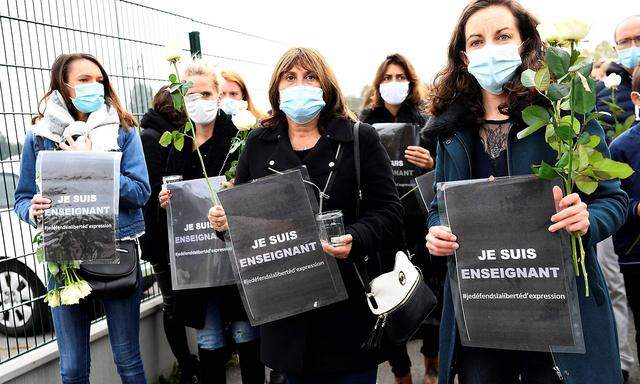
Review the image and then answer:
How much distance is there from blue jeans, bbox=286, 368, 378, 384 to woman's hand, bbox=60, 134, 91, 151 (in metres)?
1.69

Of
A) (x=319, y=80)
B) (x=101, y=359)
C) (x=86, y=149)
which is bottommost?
(x=101, y=359)

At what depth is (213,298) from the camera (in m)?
3.89

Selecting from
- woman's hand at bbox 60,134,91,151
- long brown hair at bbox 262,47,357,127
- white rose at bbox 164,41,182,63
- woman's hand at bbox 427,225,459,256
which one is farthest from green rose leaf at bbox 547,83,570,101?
woman's hand at bbox 60,134,91,151

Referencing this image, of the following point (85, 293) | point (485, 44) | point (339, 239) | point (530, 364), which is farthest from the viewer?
point (85, 293)

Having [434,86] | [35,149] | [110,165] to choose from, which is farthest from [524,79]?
[35,149]

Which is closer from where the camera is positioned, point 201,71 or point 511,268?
point 511,268

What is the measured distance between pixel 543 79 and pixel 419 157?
7.37 ft

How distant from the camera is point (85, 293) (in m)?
3.11

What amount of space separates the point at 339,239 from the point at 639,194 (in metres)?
1.86

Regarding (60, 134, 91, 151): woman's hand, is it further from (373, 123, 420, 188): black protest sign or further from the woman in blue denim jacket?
(373, 123, 420, 188): black protest sign

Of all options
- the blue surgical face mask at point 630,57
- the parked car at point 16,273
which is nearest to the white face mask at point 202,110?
the parked car at point 16,273

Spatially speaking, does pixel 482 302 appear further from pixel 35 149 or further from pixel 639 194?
pixel 35 149

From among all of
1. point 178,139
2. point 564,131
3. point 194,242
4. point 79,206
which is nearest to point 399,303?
point 564,131

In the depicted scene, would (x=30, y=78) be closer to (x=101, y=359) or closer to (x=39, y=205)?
(x=39, y=205)
